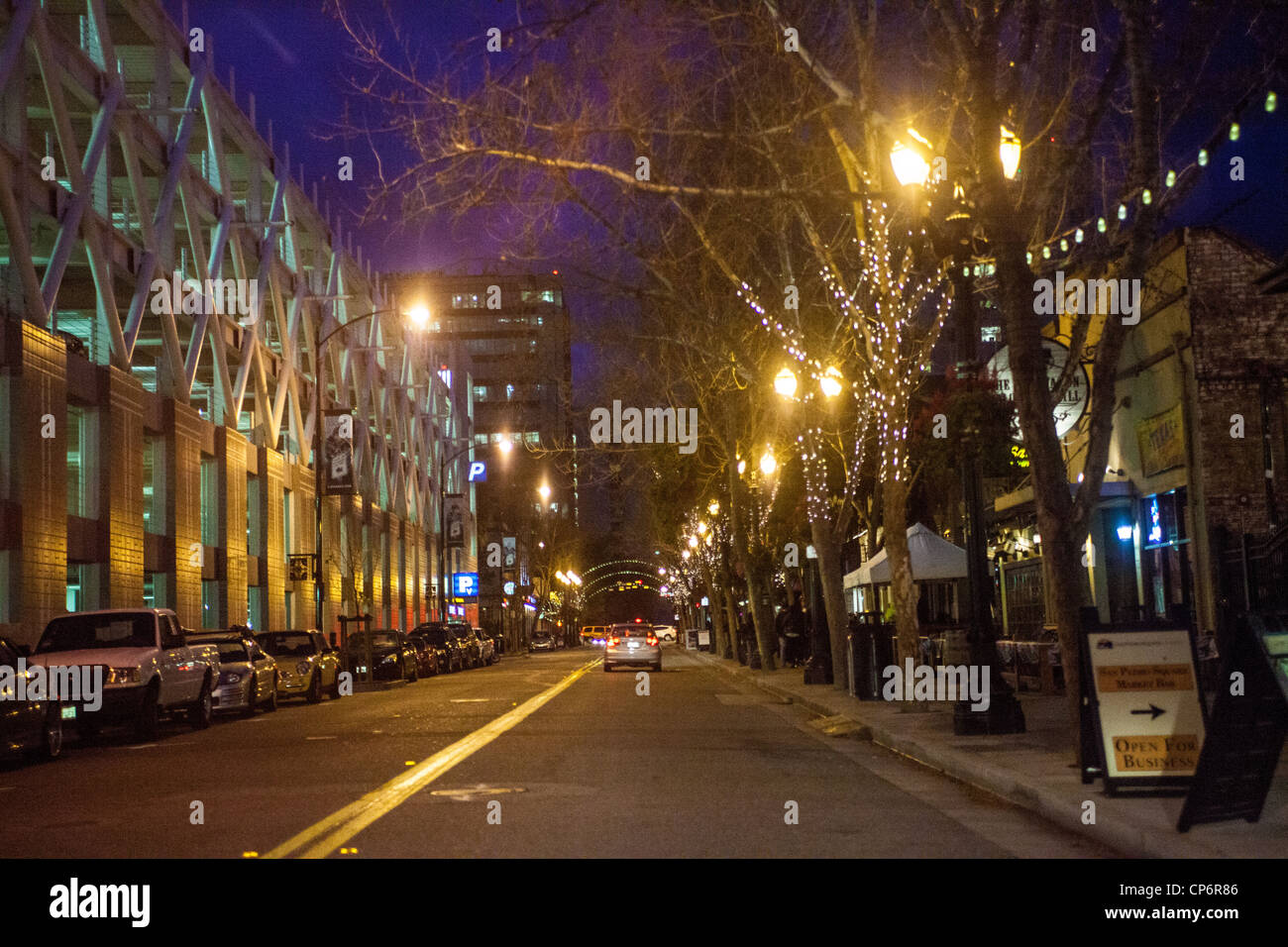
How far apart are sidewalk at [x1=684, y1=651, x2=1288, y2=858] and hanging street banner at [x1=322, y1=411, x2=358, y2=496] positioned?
2819 centimetres

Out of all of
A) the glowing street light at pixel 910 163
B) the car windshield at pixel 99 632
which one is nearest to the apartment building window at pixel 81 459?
the car windshield at pixel 99 632

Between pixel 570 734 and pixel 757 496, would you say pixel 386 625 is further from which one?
pixel 570 734

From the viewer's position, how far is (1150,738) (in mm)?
10109

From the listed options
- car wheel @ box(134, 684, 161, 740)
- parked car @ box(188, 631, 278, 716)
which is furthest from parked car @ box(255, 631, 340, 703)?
car wheel @ box(134, 684, 161, 740)

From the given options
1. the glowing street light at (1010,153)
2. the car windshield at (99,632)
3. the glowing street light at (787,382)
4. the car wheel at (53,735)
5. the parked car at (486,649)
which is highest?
the glowing street light at (1010,153)

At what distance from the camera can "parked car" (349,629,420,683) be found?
38469mm

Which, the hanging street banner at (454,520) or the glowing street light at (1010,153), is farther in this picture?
the hanging street banner at (454,520)

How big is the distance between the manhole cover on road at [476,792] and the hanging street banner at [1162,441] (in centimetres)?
1392

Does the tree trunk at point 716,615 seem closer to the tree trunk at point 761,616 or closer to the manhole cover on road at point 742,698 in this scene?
the tree trunk at point 761,616

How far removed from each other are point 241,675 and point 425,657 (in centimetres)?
2115

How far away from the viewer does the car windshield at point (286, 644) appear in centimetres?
3095
